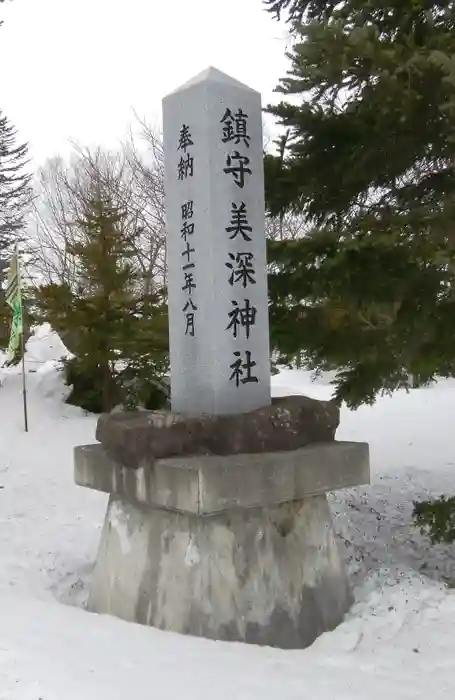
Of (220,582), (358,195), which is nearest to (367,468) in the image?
(220,582)

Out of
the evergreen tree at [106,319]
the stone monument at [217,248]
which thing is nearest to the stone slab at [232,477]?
the stone monument at [217,248]

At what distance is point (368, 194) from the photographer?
596 centimetres

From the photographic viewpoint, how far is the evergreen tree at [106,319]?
9500 mm

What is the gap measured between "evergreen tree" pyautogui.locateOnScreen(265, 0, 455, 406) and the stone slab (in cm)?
100

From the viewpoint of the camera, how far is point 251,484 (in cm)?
389

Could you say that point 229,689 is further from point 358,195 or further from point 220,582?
point 358,195

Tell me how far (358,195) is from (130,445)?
3054mm

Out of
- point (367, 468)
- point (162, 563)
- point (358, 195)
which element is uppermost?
point (358, 195)

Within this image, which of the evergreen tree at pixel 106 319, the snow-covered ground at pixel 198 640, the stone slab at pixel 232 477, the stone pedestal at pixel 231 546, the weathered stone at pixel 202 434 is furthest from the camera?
the evergreen tree at pixel 106 319

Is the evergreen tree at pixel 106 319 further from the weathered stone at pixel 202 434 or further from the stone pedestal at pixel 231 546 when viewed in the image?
the stone pedestal at pixel 231 546

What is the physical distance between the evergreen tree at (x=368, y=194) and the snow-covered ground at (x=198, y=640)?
1.58 metres

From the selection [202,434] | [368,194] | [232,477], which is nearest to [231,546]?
[232,477]

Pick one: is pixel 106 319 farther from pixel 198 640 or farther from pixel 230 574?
pixel 198 640

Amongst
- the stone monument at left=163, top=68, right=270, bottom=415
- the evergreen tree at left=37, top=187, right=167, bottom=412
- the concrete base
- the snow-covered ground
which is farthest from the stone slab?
the evergreen tree at left=37, top=187, right=167, bottom=412
